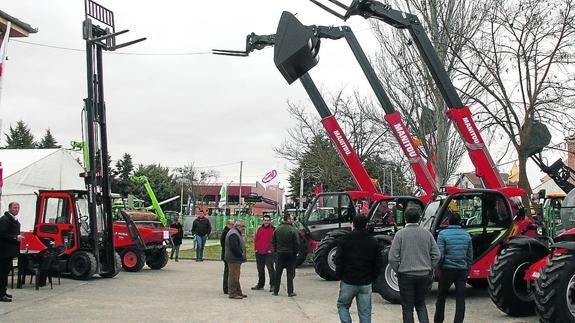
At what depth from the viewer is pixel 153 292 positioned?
45.3 ft

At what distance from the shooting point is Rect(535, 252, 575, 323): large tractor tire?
812cm

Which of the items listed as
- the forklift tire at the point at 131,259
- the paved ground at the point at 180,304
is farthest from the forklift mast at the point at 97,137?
the forklift tire at the point at 131,259

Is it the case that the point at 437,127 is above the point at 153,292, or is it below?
above

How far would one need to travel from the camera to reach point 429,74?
73.8 feet

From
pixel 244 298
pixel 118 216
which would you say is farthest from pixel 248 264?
pixel 244 298

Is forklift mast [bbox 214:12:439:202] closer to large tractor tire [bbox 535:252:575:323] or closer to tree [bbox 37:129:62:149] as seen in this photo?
large tractor tire [bbox 535:252:575:323]

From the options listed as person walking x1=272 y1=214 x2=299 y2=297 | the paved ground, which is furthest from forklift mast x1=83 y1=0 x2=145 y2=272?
person walking x1=272 y1=214 x2=299 y2=297

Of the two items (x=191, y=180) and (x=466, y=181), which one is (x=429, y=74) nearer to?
(x=466, y=181)

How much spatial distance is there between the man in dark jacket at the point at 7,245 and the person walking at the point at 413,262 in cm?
712

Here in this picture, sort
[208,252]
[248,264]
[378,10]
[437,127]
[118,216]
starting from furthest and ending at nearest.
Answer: [208,252] < [437,127] < [248,264] < [118,216] < [378,10]

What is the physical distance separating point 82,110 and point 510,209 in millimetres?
10364

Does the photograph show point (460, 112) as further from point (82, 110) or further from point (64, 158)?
point (64, 158)

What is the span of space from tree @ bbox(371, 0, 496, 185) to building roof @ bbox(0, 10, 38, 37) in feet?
39.2

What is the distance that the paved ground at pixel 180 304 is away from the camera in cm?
1033
